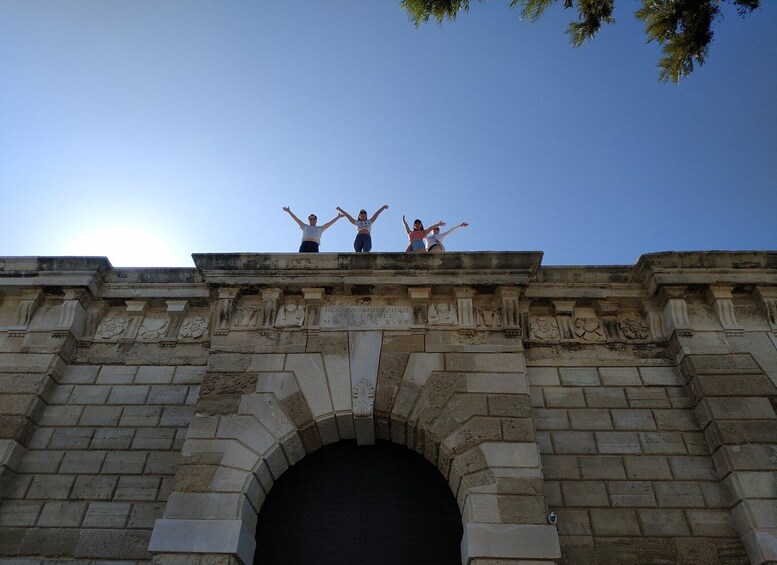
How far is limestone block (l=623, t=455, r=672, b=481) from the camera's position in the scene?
20.3 ft

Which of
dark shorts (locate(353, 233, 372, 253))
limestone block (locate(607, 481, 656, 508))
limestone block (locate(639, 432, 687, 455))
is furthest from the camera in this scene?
dark shorts (locate(353, 233, 372, 253))

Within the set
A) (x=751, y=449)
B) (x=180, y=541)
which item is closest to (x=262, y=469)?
(x=180, y=541)

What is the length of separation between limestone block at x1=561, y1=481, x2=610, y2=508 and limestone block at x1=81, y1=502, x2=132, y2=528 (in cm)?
477

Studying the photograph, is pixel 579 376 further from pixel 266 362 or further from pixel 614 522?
pixel 266 362

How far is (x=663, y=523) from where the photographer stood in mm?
5883

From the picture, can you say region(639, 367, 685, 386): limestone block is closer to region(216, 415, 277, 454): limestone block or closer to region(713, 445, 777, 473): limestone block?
region(713, 445, 777, 473): limestone block

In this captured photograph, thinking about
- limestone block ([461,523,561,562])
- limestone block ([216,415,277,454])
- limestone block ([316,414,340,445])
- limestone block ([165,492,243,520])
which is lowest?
limestone block ([461,523,561,562])

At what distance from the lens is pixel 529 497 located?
18.4 feet

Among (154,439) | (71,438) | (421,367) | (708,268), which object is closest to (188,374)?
(154,439)

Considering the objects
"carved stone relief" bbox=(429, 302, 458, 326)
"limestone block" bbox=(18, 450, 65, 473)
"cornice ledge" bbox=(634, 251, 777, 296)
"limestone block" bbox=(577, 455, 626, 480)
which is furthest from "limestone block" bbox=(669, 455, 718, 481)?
"limestone block" bbox=(18, 450, 65, 473)

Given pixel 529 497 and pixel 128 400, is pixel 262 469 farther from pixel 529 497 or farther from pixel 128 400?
pixel 529 497

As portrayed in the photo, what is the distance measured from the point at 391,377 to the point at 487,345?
Result: 1230mm

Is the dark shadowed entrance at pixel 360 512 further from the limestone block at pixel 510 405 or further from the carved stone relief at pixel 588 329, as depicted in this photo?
the carved stone relief at pixel 588 329

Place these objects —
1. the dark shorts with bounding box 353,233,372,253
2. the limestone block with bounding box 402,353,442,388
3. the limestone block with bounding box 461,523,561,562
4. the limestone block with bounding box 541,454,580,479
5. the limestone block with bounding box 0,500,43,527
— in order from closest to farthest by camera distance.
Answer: the limestone block with bounding box 461,523,561,562
the limestone block with bounding box 0,500,43,527
the limestone block with bounding box 541,454,580,479
the limestone block with bounding box 402,353,442,388
the dark shorts with bounding box 353,233,372,253
